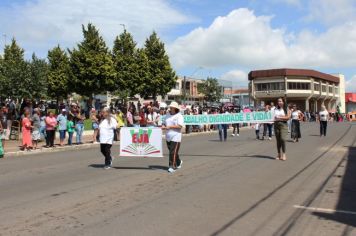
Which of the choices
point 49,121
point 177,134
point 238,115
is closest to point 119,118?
point 49,121

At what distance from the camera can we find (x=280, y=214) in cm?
726

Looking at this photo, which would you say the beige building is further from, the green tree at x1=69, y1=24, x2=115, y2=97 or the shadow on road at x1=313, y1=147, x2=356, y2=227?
the shadow on road at x1=313, y1=147, x2=356, y2=227

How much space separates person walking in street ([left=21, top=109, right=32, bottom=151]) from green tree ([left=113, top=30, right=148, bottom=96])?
3352 cm

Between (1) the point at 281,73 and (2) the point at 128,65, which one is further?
(1) the point at 281,73

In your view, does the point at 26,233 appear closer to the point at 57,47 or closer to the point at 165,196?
the point at 165,196

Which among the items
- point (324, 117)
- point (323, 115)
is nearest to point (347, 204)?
point (323, 115)

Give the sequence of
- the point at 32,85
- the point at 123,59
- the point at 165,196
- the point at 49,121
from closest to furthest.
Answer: the point at 165,196 → the point at 49,121 → the point at 32,85 → the point at 123,59

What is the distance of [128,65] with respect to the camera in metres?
52.5

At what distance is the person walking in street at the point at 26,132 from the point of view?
18266 millimetres

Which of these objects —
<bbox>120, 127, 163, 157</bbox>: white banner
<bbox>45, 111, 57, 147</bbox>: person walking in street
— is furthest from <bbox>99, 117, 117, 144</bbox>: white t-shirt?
<bbox>45, 111, 57, 147</bbox>: person walking in street

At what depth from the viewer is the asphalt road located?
6504 millimetres

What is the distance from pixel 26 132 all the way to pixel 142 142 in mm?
7425

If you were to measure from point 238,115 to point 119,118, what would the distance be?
653 cm

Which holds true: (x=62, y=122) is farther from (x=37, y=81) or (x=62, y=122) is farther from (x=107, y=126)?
(x=37, y=81)
